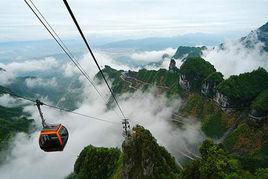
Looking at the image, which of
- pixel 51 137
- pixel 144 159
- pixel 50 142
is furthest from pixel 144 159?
pixel 51 137

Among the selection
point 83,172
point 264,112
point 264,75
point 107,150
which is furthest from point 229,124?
point 83,172

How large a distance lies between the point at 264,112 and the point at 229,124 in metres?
26.3

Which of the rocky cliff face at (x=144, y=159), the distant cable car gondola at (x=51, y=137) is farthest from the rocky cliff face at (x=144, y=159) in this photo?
the distant cable car gondola at (x=51, y=137)

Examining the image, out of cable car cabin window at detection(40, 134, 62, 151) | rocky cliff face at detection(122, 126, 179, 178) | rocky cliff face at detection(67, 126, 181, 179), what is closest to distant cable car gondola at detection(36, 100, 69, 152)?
cable car cabin window at detection(40, 134, 62, 151)

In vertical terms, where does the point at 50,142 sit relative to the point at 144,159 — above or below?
below

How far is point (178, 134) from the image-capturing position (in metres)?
198

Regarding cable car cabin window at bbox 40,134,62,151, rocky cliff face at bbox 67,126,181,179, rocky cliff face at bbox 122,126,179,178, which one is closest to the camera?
cable car cabin window at bbox 40,134,62,151

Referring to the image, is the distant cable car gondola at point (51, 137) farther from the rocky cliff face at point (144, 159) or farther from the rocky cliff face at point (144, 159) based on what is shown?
the rocky cliff face at point (144, 159)

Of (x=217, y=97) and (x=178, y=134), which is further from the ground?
(x=217, y=97)

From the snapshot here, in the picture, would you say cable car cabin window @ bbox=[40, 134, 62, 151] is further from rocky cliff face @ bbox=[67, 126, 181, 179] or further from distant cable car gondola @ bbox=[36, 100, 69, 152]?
rocky cliff face @ bbox=[67, 126, 181, 179]

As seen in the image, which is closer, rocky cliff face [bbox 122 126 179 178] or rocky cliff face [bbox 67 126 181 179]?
rocky cliff face [bbox 67 126 181 179]

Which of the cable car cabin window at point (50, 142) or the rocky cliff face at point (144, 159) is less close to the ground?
the rocky cliff face at point (144, 159)

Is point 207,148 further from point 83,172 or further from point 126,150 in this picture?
point 83,172

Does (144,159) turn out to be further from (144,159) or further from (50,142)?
(50,142)
